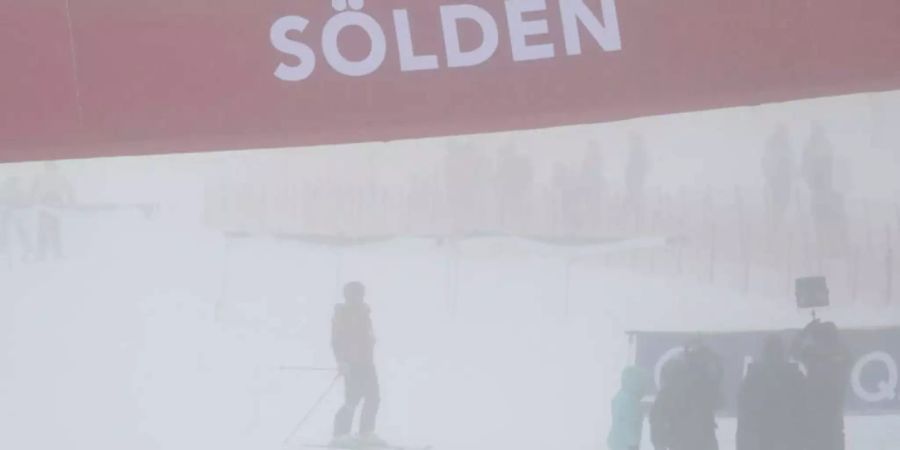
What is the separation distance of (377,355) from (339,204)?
0.82 feet

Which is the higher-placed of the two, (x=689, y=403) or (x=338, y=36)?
(x=338, y=36)

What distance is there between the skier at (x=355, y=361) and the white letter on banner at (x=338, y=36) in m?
0.35

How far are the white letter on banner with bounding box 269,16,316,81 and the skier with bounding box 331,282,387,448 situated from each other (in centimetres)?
35

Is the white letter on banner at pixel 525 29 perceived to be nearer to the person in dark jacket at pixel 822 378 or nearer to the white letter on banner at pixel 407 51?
the white letter on banner at pixel 407 51

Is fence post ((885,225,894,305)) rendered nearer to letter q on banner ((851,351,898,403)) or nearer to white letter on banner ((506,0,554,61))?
letter q on banner ((851,351,898,403))

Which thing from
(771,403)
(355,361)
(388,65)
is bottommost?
(771,403)

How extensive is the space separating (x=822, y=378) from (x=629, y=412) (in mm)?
301

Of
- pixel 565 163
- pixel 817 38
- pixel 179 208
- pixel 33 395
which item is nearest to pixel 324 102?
pixel 179 208

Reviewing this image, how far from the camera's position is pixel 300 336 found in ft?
5.47

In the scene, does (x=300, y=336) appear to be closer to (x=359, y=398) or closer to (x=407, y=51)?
(x=359, y=398)

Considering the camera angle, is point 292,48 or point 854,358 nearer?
point 854,358

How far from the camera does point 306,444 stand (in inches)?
64.9

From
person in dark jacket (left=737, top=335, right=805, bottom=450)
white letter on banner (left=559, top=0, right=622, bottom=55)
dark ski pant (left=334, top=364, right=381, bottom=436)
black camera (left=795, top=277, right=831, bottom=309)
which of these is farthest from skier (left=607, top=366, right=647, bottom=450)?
white letter on banner (left=559, top=0, right=622, bottom=55)

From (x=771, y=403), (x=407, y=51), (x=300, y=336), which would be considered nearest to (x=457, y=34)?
(x=407, y=51)
